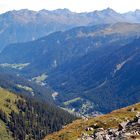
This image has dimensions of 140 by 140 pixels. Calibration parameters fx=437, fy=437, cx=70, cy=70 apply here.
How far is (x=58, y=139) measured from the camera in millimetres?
101438

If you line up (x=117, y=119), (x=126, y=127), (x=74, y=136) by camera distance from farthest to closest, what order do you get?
1. (x=117, y=119)
2. (x=74, y=136)
3. (x=126, y=127)

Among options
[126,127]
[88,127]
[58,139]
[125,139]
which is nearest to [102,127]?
[88,127]

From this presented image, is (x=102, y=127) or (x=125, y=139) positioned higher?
(x=125, y=139)

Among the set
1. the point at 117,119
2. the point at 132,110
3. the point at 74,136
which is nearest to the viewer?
the point at 74,136

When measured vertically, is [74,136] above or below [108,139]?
below

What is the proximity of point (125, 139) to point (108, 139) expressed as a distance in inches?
346

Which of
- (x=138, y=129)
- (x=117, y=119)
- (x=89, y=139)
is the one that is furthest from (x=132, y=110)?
(x=138, y=129)

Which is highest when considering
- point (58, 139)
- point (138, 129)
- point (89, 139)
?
point (138, 129)

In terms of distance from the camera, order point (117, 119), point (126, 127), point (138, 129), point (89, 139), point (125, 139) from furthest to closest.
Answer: point (117, 119), point (89, 139), point (126, 127), point (138, 129), point (125, 139)

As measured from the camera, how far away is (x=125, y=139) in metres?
61.3

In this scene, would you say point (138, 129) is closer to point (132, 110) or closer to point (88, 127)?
point (88, 127)

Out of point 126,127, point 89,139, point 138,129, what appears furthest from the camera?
point 89,139

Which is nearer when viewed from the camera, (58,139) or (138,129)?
(138,129)

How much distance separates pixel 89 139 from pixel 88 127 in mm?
18448
